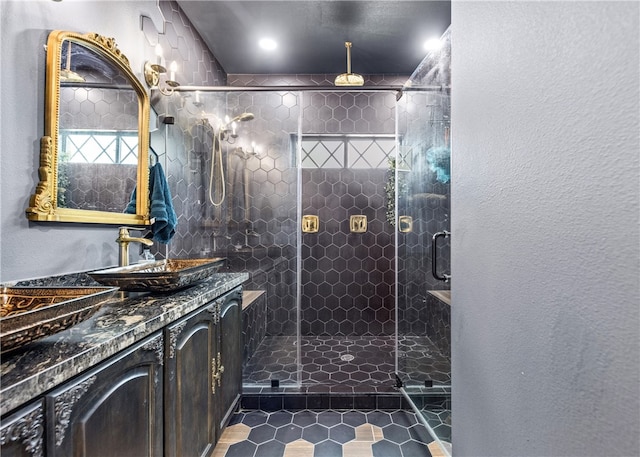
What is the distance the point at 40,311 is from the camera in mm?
717

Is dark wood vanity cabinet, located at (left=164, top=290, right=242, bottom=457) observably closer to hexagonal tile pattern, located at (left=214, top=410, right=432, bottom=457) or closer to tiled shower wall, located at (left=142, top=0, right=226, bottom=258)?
hexagonal tile pattern, located at (left=214, top=410, right=432, bottom=457)

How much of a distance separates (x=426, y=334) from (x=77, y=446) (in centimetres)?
177

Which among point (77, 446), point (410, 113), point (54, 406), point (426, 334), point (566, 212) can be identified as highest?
point (410, 113)

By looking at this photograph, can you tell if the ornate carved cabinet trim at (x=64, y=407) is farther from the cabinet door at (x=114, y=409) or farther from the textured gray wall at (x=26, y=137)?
the textured gray wall at (x=26, y=137)

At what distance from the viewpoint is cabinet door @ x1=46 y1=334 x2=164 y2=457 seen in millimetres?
675

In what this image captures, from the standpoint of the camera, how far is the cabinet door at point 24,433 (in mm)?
560

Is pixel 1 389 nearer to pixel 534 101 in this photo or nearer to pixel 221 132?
pixel 534 101

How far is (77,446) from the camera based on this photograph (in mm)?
704

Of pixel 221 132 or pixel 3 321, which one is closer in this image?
pixel 3 321

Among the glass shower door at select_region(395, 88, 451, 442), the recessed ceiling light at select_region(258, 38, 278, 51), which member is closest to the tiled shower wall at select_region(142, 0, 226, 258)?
the recessed ceiling light at select_region(258, 38, 278, 51)

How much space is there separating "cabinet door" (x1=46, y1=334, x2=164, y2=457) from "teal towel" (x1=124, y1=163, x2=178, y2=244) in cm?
94

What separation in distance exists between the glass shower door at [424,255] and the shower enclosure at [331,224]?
0.01 meters

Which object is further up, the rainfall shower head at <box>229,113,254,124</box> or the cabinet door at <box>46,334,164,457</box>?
the rainfall shower head at <box>229,113,254,124</box>

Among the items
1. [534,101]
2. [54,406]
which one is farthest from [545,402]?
[54,406]
